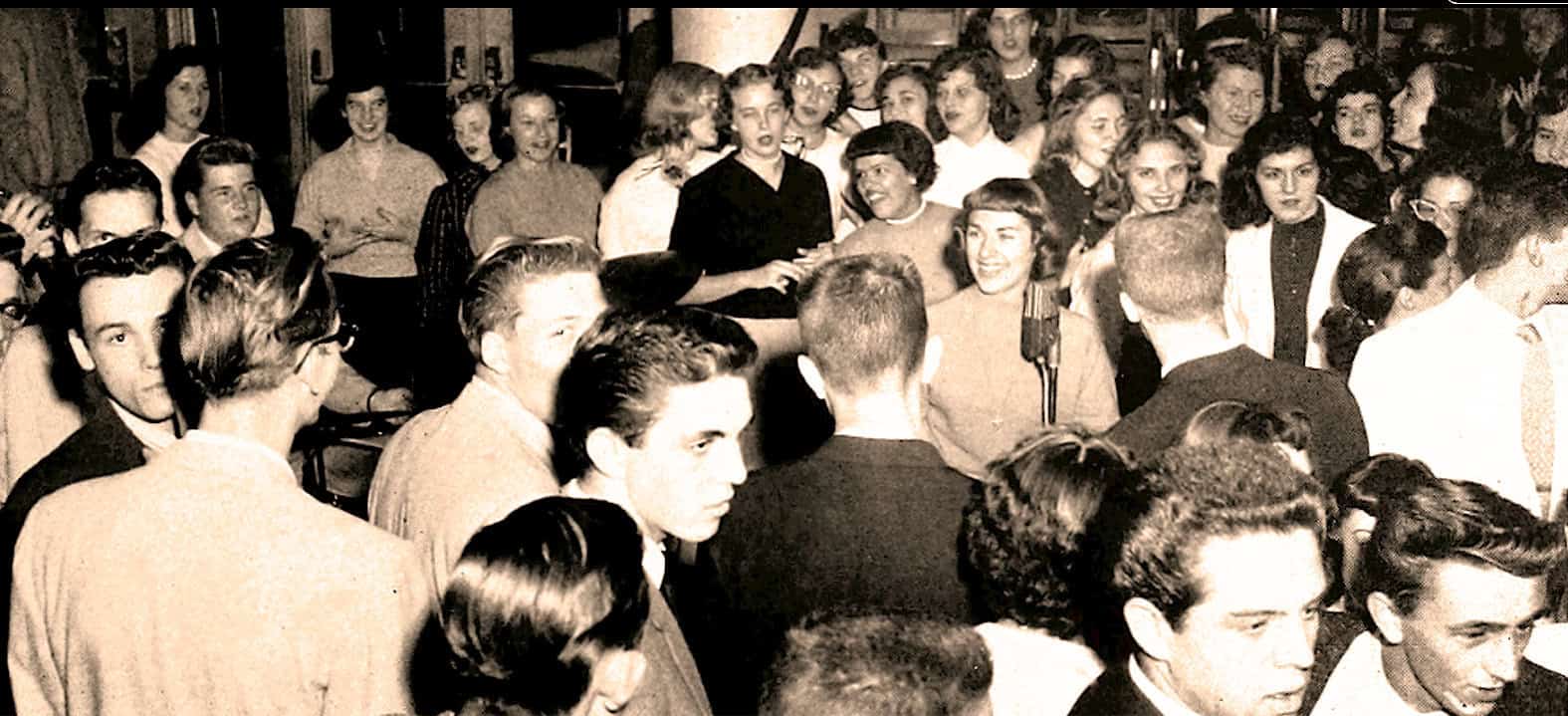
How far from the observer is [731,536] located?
254 cm

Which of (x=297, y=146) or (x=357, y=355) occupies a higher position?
(x=297, y=146)

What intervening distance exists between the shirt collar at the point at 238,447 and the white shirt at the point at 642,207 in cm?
302

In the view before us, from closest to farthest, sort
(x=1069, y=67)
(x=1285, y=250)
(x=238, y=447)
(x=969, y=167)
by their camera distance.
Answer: (x=238, y=447), (x=1285, y=250), (x=969, y=167), (x=1069, y=67)

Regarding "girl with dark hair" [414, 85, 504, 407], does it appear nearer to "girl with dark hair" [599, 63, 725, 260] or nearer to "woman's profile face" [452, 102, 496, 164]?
"woman's profile face" [452, 102, 496, 164]

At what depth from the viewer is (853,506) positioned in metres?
2.45

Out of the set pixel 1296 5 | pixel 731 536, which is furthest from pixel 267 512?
pixel 1296 5

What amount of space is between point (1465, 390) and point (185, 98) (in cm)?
484

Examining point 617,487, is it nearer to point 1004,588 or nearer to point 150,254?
point 1004,588

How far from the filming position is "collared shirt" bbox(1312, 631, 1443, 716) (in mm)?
2240

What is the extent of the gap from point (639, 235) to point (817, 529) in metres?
2.76

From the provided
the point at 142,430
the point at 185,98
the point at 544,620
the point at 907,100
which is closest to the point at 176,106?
the point at 185,98

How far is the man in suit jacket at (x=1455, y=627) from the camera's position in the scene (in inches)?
87.6

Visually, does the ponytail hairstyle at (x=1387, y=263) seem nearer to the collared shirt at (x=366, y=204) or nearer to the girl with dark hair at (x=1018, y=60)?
the girl with dark hair at (x=1018, y=60)

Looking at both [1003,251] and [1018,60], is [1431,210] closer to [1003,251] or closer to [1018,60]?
[1003,251]
